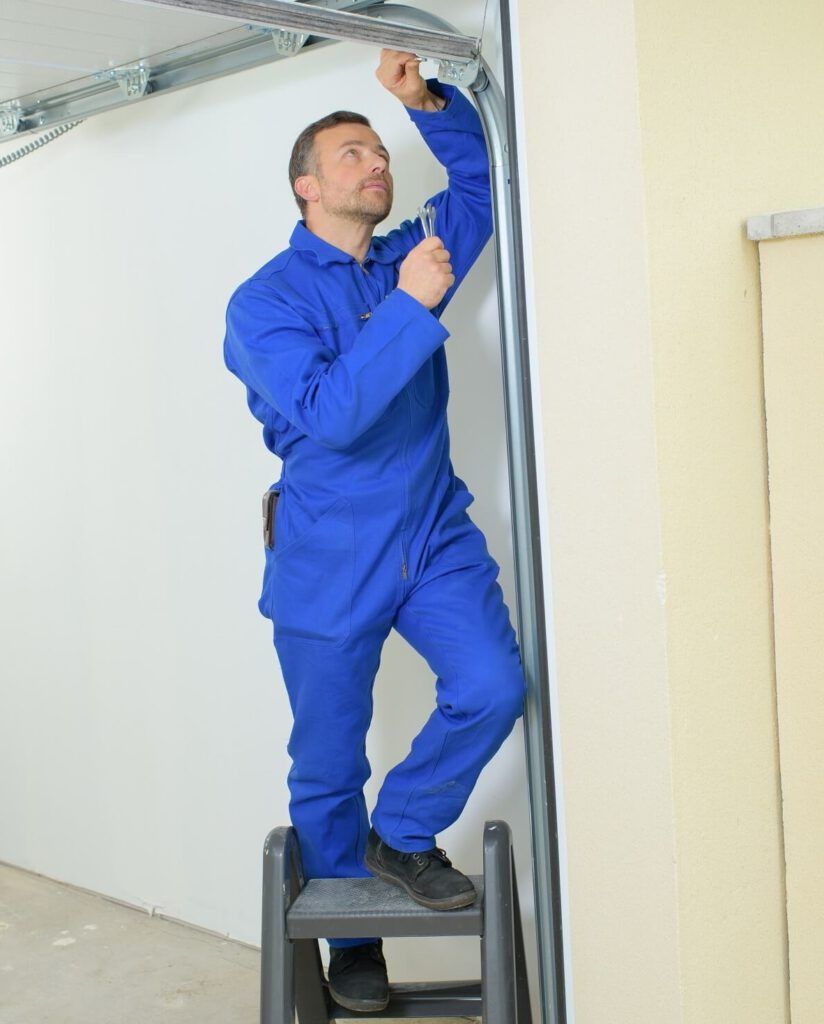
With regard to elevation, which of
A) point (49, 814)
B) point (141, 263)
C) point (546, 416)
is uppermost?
point (141, 263)

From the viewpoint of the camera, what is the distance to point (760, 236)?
167 cm

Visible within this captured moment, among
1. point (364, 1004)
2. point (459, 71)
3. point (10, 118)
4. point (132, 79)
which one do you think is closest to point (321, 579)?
point (364, 1004)

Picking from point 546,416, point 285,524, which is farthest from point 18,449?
point 546,416

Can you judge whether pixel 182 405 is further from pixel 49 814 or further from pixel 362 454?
pixel 49 814

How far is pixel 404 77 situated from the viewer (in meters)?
2.08

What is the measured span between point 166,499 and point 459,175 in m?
1.19

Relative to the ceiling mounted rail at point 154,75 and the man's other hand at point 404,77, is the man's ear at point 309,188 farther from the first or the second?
the ceiling mounted rail at point 154,75

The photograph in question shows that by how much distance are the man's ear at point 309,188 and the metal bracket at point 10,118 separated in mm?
1110

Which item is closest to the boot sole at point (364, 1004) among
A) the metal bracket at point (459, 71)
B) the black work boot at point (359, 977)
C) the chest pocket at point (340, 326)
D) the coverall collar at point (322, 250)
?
the black work boot at point (359, 977)

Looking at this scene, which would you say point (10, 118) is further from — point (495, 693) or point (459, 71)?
point (495, 693)

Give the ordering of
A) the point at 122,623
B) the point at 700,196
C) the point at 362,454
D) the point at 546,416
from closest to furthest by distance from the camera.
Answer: the point at 700,196, the point at 546,416, the point at 362,454, the point at 122,623

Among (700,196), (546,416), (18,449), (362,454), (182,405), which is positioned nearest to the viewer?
(700,196)

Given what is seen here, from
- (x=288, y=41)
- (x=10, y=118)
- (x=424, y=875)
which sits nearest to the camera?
(x=424, y=875)

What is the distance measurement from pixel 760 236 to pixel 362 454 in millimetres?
718
